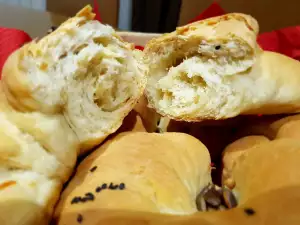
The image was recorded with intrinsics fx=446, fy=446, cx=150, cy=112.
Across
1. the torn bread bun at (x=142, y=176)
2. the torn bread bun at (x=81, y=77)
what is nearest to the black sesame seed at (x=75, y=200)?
the torn bread bun at (x=142, y=176)

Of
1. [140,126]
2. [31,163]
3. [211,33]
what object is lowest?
[140,126]

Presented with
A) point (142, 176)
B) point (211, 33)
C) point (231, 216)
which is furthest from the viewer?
point (211, 33)

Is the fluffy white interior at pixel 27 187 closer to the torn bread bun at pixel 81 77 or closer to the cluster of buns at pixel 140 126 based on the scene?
the cluster of buns at pixel 140 126

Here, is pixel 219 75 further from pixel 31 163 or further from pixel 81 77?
pixel 31 163

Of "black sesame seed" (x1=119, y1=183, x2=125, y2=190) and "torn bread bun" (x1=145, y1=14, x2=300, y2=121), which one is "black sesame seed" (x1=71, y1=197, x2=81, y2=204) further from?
"torn bread bun" (x1=145, y1=14, x2=300, y2=121)

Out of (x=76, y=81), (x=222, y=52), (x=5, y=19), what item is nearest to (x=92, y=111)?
(x=76, y=81)

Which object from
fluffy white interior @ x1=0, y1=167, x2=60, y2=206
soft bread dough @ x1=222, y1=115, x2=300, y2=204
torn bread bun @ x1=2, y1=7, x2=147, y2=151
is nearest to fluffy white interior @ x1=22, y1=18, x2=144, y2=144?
torn bread bun @ x1=2, y1=7, x2=147, y2=151

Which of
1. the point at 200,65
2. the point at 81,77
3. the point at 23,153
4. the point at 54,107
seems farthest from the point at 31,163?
the point at 200,65
